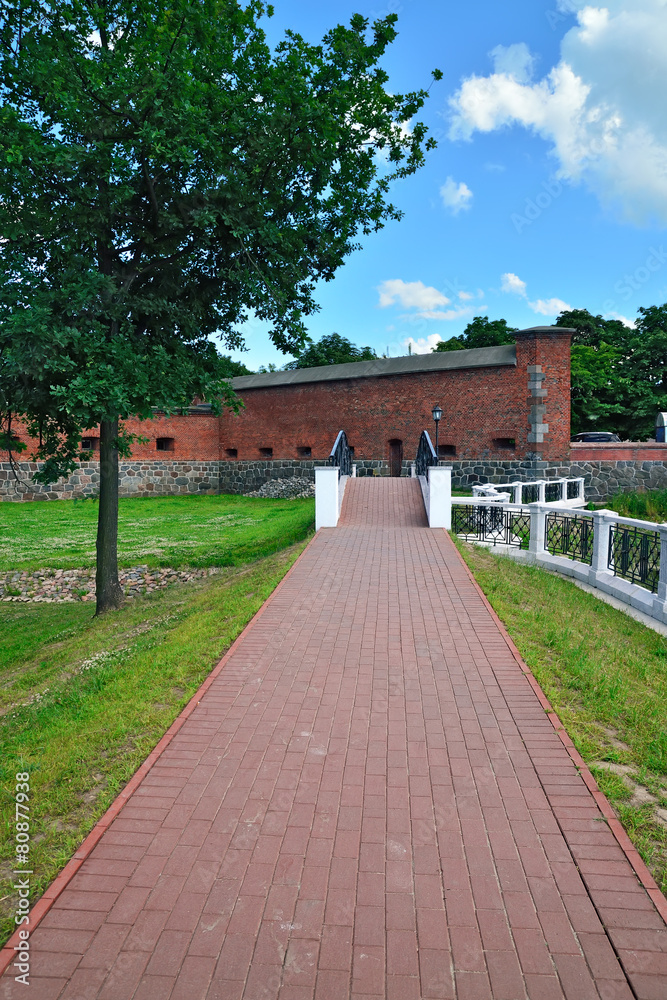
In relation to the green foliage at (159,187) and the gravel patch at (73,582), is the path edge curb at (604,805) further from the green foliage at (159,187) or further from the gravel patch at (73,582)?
the gravel patch at (73,582)

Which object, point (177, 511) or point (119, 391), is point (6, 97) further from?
point (177, 511)

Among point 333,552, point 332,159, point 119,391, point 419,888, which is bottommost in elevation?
point 419,888

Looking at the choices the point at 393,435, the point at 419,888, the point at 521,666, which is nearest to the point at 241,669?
the point at 521,666

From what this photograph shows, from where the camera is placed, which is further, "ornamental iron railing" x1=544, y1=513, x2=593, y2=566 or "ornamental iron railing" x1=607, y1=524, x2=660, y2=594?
"ornamental iron railing" x1=544, y1=513, x2=593, y2=566

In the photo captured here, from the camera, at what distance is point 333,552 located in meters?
10.5

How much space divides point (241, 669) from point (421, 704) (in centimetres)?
171

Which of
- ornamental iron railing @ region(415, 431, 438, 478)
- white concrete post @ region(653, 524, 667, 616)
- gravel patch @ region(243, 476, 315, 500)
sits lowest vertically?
white concrete post @ region(653, 524, 667, 616)

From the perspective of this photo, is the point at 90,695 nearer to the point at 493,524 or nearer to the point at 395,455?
the point at 493,524

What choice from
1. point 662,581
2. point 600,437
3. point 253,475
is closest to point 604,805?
point 662,581

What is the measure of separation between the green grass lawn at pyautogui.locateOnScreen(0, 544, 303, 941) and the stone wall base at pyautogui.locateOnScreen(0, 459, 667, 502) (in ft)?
22.9

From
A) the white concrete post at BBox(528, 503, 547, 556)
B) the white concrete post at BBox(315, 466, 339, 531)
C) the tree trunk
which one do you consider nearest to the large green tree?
the tree trunk
